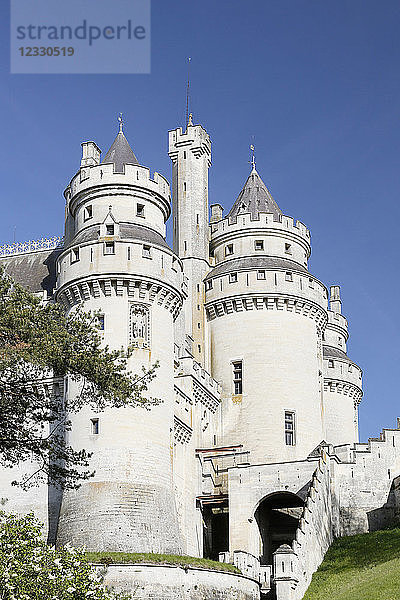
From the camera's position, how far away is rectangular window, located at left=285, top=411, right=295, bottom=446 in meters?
48.0

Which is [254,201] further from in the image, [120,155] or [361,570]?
[361,570]

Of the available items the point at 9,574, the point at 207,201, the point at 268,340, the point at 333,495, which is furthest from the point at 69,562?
the point at 207,201

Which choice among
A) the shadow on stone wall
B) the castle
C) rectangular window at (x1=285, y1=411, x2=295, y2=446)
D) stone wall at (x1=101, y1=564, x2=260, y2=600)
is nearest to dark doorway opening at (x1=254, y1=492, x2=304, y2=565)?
the castle

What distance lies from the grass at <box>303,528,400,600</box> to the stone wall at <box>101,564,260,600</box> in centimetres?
333

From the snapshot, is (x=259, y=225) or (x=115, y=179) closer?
(x=115, y=179)

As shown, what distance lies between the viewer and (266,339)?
162ft

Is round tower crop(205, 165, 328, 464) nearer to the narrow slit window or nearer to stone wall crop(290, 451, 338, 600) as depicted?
the narrow slit window

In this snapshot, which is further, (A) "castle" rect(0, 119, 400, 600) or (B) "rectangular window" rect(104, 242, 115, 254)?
(B) "rectangular window" rect(104, 242, 115, 254)

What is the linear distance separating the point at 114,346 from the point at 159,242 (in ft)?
19.1

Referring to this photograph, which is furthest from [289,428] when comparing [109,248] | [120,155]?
[120,155]

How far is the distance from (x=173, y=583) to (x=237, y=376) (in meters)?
17.8

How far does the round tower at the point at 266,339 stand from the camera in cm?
4822

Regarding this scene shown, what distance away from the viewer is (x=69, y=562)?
24.6 metres

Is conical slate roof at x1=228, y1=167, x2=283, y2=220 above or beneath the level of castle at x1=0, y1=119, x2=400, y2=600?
above
